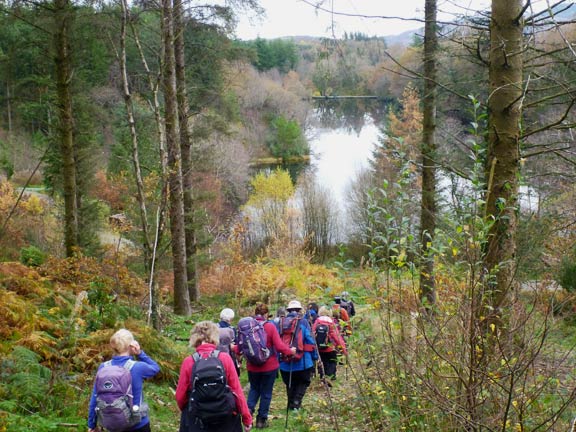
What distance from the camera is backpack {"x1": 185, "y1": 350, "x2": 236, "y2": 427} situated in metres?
4.52

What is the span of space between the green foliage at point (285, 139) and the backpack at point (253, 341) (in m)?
46.8

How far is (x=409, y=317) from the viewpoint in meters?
3.97

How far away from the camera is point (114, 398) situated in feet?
14.6

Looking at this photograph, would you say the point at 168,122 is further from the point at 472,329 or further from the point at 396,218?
the point at 472,329

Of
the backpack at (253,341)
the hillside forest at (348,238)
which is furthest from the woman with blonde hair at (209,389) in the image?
the backpack at (253,341)

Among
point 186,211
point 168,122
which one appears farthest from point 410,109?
point 168,122

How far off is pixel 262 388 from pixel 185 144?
9200 mm

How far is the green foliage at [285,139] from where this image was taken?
52719 millimetres

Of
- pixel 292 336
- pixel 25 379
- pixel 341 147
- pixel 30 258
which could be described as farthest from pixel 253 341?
pixel 341 147

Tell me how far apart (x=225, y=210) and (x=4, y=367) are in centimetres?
3167

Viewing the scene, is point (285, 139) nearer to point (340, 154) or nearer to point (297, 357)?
point (340, 154)

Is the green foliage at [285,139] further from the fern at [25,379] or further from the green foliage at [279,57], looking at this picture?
the fern at [25,379]

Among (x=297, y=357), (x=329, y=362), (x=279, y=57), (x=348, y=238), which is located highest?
(x=279, y=57)

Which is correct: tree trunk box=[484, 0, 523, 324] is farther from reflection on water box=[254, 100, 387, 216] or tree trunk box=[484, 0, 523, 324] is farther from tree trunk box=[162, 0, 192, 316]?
reflection on water box=[254, 100, 387, 216]
